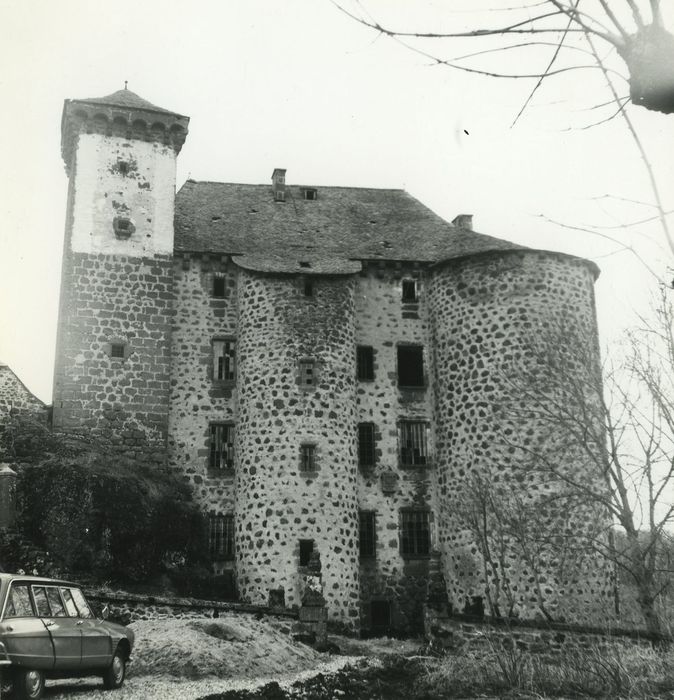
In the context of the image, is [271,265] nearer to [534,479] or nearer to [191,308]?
[191,308]

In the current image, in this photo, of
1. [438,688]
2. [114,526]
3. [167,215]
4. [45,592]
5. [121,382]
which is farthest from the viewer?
[167,215]

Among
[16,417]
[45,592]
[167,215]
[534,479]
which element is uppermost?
[167,215]

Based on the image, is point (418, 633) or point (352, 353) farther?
point (352, 353)

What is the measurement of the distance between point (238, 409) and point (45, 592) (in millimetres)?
16631

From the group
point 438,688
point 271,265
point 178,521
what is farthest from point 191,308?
point 438,688

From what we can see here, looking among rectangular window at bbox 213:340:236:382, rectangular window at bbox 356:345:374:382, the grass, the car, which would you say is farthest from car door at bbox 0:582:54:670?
rectangular window at bbox 356:345:374:382

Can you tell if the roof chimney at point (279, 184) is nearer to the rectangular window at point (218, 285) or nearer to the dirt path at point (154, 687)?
the rectangular window at point (218, 285)

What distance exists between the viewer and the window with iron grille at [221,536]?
2778cm

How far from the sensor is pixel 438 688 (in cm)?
1491

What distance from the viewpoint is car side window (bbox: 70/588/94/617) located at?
13274 millimetres

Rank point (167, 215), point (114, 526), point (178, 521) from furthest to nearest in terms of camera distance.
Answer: point (167, 215) → point (178, 521) → point (114, 526)

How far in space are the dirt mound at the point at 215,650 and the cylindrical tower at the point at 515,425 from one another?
734 cm

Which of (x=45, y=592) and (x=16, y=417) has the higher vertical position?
(x=16, y=417)

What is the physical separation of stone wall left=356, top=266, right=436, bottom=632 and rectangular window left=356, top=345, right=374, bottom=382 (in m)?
0.14
